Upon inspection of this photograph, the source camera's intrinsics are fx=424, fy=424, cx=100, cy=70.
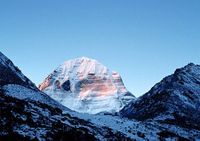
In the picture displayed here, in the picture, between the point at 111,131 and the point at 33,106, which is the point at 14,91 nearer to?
the point at 33,106

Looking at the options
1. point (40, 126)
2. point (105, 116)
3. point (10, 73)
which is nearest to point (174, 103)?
point (105, 116)

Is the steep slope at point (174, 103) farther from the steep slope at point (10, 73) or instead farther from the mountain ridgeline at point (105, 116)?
the steep slope at point (10, 73)

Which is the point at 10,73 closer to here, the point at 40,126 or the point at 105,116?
the point at 105,116

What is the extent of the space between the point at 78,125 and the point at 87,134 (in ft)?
15.3

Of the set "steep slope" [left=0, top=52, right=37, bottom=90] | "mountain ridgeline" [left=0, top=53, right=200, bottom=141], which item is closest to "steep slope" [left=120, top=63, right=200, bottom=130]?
"mountain ridgeline" [left=0, top=53, right=200, bottom=141]

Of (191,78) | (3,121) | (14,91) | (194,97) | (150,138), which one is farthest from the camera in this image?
(191,78)

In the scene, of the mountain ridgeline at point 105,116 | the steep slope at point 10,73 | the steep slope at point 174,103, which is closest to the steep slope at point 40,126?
the mountain ridgeline at point 105,116

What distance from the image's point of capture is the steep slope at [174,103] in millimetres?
77188

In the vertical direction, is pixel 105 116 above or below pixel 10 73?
below

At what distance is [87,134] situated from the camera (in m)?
41.8

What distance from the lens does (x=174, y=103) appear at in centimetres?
8581

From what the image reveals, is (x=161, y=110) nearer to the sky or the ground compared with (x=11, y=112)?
nearer to the sky

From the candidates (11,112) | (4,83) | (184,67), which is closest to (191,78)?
(184,67)

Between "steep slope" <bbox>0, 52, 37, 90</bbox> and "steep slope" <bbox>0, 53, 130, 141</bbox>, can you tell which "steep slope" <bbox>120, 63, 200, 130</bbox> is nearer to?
"steep slope" <bbox>0, 52, 37, 90</bbox>
